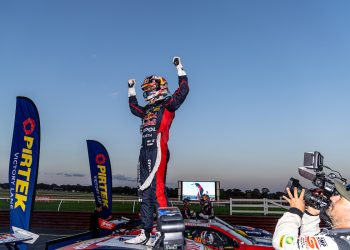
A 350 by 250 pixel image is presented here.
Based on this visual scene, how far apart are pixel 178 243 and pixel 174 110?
194 centimetres

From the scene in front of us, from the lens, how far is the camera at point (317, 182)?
2645 mm

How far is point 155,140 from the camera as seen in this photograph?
4070 millimetres

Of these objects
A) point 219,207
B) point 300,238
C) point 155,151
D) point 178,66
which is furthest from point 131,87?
point 219,207

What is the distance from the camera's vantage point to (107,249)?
116 inches

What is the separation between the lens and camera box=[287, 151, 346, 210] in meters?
2.64

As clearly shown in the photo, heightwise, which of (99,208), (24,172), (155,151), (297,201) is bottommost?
(99,208)

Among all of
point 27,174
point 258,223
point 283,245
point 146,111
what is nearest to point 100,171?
point 27,174

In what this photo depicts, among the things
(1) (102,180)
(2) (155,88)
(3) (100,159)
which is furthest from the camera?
(3) (100,159)

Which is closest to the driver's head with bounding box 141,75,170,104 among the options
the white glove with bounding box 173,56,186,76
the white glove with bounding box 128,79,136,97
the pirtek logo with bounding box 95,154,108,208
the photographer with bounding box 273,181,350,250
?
the white glove with bounding box 173,56,186,76

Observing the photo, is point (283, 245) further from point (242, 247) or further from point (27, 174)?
point (242, 247)

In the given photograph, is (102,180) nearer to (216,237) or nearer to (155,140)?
(216,237)

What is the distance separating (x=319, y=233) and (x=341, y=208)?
0.69 feet

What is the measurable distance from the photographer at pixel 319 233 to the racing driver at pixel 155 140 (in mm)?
1670

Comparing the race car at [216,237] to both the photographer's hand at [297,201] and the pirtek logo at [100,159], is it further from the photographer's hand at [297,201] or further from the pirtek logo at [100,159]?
the pirtek logo at [100,159]
